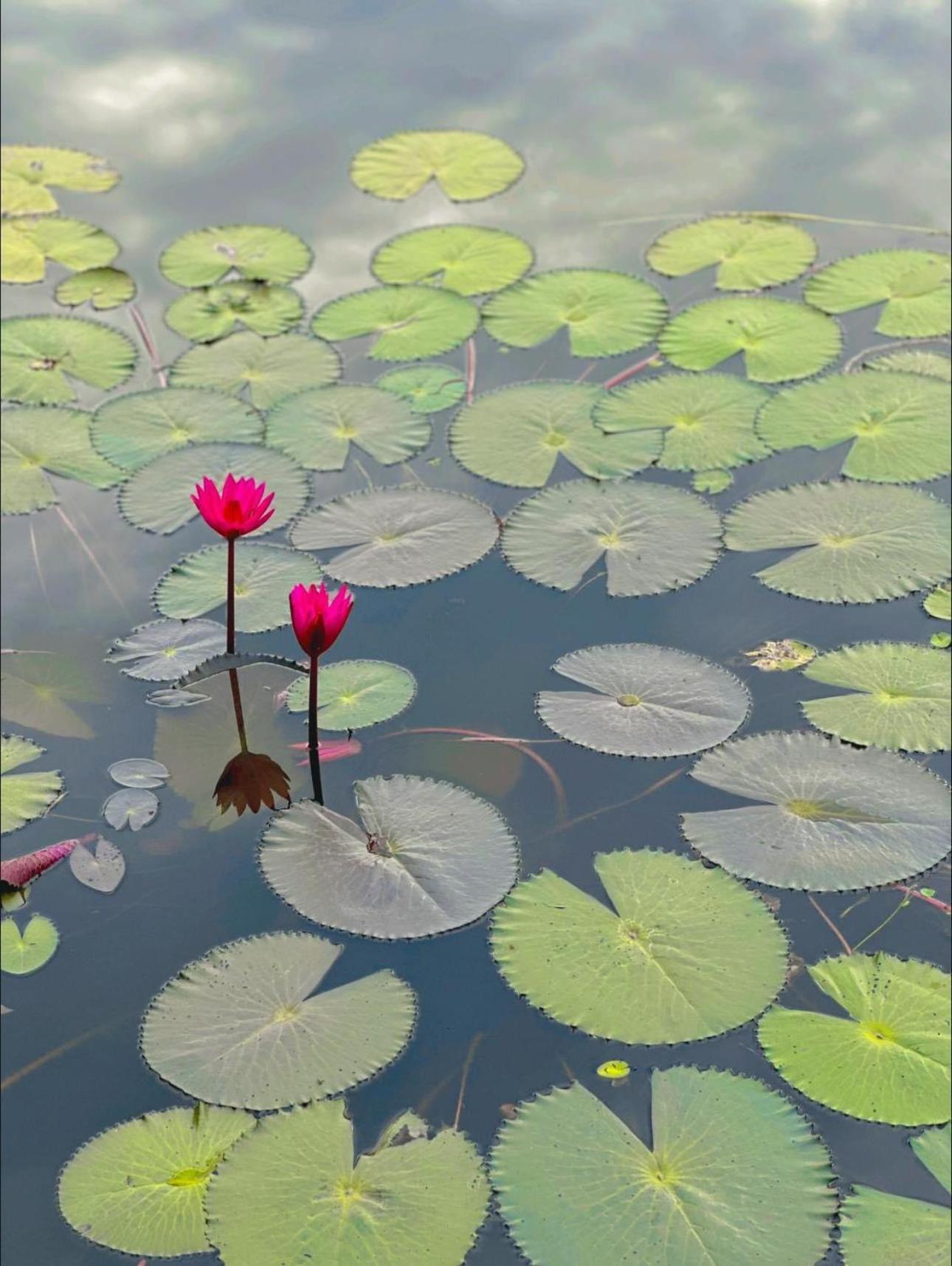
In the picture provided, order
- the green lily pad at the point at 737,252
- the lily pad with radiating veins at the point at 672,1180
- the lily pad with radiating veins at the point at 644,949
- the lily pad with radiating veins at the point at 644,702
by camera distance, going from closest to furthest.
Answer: the lily pad with radiating veins at the point at 672,1180 < the lily pad with radiating veins at the point at 644,949 < the lily pad with radiating veins at the point at 644,702 < the green lily pad at the point at 737,252

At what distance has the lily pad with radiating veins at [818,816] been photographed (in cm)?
255

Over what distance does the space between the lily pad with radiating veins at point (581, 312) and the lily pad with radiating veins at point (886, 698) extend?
1304mm

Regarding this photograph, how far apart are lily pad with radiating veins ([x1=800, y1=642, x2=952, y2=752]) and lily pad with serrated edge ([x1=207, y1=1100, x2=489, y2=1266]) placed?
3.95 feet

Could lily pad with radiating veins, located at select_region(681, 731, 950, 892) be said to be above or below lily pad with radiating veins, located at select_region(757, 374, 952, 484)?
below

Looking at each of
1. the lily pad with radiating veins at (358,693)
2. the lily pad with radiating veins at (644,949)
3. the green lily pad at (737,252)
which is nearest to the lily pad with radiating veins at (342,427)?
the lily pad with radiating veins at (358,693)

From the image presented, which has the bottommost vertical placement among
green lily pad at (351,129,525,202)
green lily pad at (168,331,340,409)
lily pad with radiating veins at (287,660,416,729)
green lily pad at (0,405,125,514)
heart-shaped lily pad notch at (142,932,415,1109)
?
heart-shaped lily pad notch at (142,932,415,1109)

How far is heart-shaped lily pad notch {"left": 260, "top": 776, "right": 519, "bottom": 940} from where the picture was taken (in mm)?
2475

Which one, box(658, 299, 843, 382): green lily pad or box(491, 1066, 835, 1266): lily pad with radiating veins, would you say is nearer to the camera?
box(491, 1066, 835, 1266): lily pad with radiating veins

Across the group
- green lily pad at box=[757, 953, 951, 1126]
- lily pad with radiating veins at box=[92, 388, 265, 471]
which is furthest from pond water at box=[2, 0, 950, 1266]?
lily pad with radiating veins at box=[92, 388, 265, 471]

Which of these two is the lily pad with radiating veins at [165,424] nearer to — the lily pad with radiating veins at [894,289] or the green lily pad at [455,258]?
the green lily pad at [455,258]

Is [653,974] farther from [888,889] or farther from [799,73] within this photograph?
[799,73]

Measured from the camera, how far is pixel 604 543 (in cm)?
327

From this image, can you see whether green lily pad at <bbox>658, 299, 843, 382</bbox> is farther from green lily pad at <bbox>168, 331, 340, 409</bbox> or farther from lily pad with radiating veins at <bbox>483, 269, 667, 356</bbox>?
green lily pad at <bbox>168, 331, 340, 409</bbox>

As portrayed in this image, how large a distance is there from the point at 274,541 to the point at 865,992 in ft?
5.72
